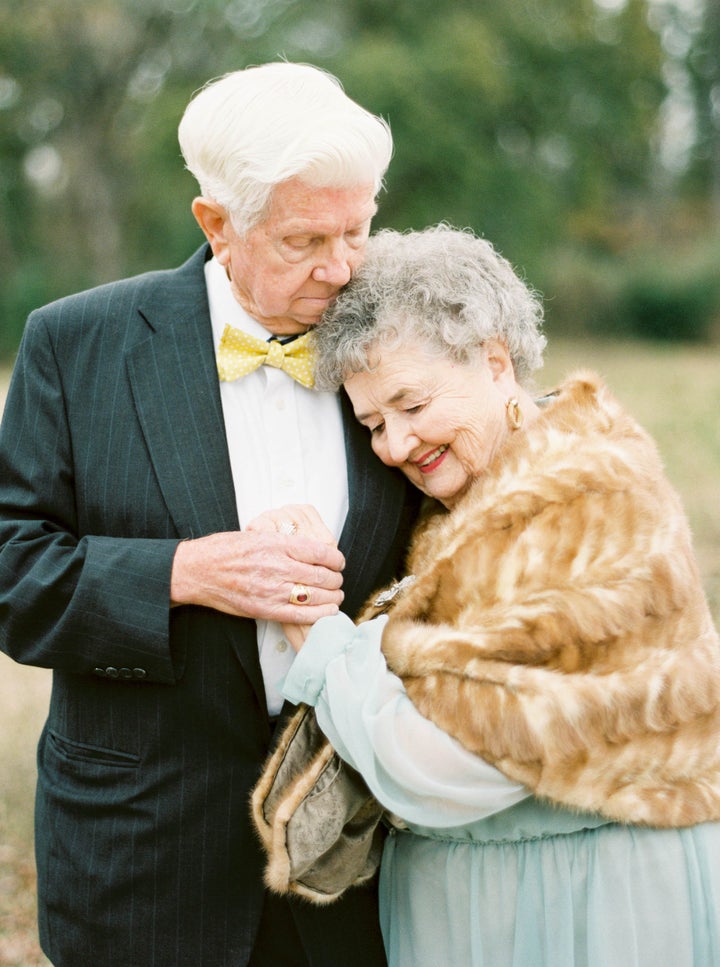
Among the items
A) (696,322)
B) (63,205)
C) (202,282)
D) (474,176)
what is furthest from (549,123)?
(202,282)

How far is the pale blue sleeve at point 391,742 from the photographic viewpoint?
6.11 feet

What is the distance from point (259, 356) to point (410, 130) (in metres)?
20.3

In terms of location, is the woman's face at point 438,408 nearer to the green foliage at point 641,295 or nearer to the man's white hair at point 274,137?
the man's white hair at point 274,137

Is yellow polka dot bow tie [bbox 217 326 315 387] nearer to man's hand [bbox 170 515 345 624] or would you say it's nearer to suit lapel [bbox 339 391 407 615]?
suit lapel [bbox 339 391 407 615]

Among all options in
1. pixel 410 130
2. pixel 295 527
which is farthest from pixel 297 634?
pixel 410 130

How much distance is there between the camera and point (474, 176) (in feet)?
73.9

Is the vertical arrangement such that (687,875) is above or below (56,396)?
below

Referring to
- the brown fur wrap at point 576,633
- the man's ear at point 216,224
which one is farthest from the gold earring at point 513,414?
the man's ear at point 216,224

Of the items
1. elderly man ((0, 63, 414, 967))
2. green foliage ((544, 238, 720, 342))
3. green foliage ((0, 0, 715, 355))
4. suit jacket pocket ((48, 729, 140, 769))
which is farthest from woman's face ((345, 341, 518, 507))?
green foliage ((544, 238, 720, 342))

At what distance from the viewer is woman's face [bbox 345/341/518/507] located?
7.00 ft

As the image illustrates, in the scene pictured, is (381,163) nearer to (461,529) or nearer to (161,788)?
(461,529)

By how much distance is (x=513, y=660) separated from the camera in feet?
6.08

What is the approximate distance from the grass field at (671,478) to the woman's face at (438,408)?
0.75 feet

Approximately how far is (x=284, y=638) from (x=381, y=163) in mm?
986
